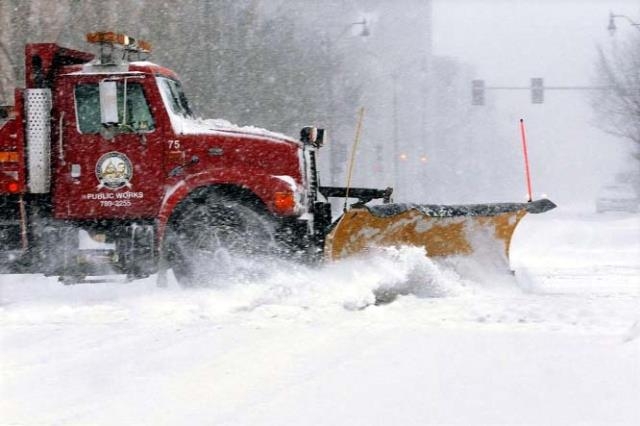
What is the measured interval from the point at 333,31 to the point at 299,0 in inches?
373

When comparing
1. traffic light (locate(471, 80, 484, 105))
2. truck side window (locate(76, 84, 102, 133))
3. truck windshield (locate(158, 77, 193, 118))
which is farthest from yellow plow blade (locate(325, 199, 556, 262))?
traffic light (locate(471, 80, 484, 105))

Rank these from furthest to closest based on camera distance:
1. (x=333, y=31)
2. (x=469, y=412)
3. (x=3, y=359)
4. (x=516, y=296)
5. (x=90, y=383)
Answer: (x=333, y=31)
(x=516, y=296)
(x=3, y=359)
(x=90, y=383)
(x=469, y=412)

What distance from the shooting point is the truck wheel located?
8914 mm

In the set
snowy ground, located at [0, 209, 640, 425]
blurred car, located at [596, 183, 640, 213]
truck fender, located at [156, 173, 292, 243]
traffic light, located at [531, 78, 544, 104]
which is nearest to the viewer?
snowy ground, located at [0, 209, 640, 425]

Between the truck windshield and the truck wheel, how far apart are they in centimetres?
105

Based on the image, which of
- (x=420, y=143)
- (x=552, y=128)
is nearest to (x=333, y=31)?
(x=420, y=143)

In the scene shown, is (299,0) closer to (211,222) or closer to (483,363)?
(211,222)

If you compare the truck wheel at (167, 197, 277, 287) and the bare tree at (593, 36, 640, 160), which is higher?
the bare tree at (593, 36, 640, 160)

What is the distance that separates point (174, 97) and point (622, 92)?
32511mm

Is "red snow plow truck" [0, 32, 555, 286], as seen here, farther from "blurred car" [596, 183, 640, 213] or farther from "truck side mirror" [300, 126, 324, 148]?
"blurred car" [596, 183, 640, 213]

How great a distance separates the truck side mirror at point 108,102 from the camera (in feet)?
28.3

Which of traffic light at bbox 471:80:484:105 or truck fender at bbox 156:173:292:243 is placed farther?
traffic light at bbox 471:80:484:105

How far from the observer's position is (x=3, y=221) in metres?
8.99

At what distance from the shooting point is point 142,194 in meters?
9.01
